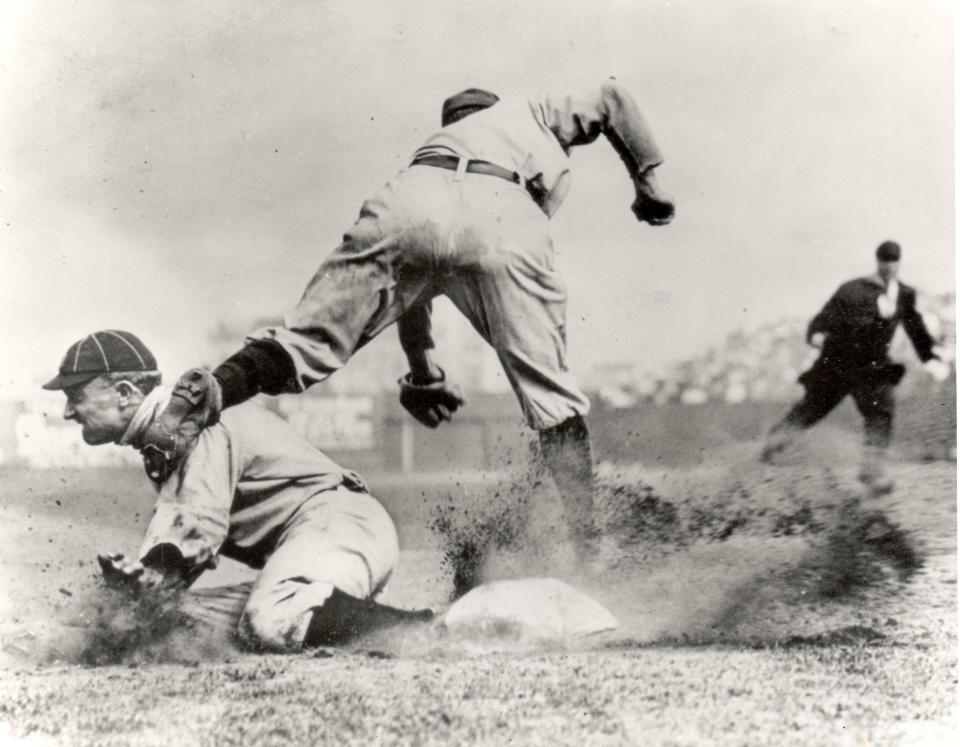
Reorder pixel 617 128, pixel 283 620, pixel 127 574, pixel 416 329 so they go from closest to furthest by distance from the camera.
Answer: pixel 283 620 < pixel 127 574 < pixel 416 329 < pixel 617 128

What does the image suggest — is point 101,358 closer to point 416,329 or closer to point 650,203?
point 416,329

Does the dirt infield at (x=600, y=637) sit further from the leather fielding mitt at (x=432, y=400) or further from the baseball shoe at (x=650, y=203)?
the baseball shoe at (x=650, y=203)

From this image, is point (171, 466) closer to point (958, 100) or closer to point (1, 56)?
point (1, 56)

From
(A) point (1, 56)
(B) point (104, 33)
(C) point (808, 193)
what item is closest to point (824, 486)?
(C) point (808, 193)

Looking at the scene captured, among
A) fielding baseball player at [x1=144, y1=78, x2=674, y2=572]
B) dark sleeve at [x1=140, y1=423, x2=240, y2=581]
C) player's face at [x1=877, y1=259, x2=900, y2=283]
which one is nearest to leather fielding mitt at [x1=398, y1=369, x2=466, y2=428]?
fielding baseball player at [x1=144, y1=78, x2=674, y2=572]

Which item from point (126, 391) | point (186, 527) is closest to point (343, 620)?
point (186, 527)

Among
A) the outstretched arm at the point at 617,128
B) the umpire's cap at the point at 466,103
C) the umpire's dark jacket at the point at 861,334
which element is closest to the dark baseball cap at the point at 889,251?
the umpire's dark jacket at the point at 861,334
